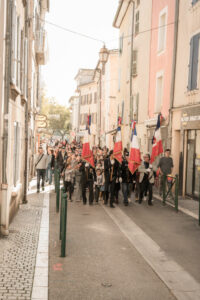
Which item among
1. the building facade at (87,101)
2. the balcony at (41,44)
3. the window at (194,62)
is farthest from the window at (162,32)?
the building facade at (87,101)

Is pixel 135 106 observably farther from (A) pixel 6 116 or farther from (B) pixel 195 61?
(A) pixel 6 116

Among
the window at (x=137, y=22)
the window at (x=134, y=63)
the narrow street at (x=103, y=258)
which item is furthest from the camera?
A: the window at (x=134, y=63)

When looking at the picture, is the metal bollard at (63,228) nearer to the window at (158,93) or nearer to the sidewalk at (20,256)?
the sidewalk at (20,256)

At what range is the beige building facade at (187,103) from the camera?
1369 centimetres

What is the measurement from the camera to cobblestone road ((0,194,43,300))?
16.3 feet

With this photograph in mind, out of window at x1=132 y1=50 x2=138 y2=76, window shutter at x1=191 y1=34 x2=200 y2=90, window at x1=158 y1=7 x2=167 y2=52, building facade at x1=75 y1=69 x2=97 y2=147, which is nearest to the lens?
window shutter at x1=191 y1=34 x2=200 y2=90

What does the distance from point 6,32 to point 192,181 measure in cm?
873

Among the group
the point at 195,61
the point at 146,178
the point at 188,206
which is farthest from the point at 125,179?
the point at 195,61

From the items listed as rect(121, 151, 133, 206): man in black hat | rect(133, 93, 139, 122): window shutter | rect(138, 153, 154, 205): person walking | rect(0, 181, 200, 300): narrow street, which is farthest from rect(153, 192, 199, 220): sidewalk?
rect(133, 93, 139, 122): window shutter

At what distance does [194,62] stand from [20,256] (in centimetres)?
998

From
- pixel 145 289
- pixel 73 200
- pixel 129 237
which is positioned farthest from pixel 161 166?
pixel 145 289

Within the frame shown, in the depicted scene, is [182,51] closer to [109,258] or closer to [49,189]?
[49,189]

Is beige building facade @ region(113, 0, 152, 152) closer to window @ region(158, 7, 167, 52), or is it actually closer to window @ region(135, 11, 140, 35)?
window @ region(135, 11, 140, 35)

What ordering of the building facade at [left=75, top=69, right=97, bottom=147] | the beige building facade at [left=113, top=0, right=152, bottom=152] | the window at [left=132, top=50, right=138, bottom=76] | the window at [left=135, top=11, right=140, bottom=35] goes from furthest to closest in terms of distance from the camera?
the building facade at [left=75, top=69, right=97, bottom=147]
the window at [left=132, top=50, right=138, bottom=76]
the window at [left=135, top=11, right=140, bottom=35]
the beige building facade at [left=113, top=0, right=152, bottom=152]
